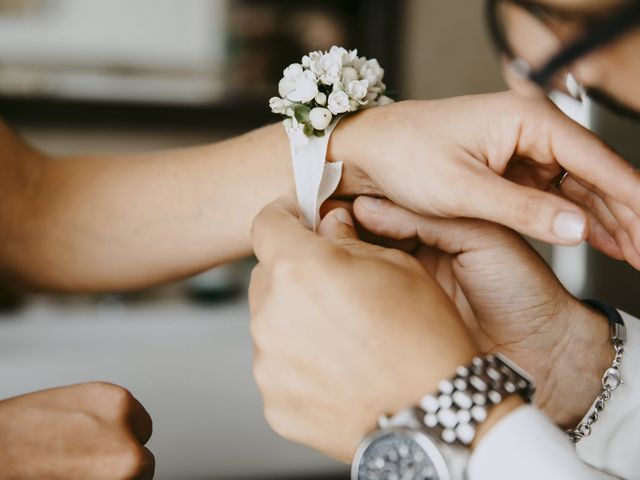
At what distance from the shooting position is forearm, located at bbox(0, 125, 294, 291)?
38.6 inches

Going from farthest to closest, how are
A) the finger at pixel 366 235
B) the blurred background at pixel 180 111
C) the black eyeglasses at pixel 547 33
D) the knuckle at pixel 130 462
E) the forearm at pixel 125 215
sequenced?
the blurred background at pixel 180 111 → the forearm at pixel 125 215 → the finger at pixel 366 235 → the knuckle at pixel 130 462 → the black eyeglasses at pixel 547 33

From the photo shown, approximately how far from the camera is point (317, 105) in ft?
2.68

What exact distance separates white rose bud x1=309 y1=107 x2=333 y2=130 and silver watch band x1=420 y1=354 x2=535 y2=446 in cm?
39

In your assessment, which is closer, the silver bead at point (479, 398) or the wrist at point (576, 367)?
the silver bead at point (479, 398)

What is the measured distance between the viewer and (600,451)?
0.83 metres

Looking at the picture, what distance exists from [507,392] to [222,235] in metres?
0.55

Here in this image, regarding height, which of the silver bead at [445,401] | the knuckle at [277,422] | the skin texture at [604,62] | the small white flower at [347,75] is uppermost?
the skin texture at [604,62]

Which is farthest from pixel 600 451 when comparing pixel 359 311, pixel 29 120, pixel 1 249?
pixel 29 120

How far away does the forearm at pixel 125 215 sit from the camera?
3.21 ft

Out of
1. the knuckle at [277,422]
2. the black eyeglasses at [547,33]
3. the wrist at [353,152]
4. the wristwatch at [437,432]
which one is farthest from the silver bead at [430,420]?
the wrist at [353,152]

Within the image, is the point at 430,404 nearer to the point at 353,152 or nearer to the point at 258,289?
the point at 258,289

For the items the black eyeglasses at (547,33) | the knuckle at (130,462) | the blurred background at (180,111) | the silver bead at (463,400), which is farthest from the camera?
the blurred background at (180,111)

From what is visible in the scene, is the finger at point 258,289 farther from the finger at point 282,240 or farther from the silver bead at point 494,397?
the silver bead at point 494,397

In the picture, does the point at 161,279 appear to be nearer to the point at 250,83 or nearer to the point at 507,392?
the point at 507,392
